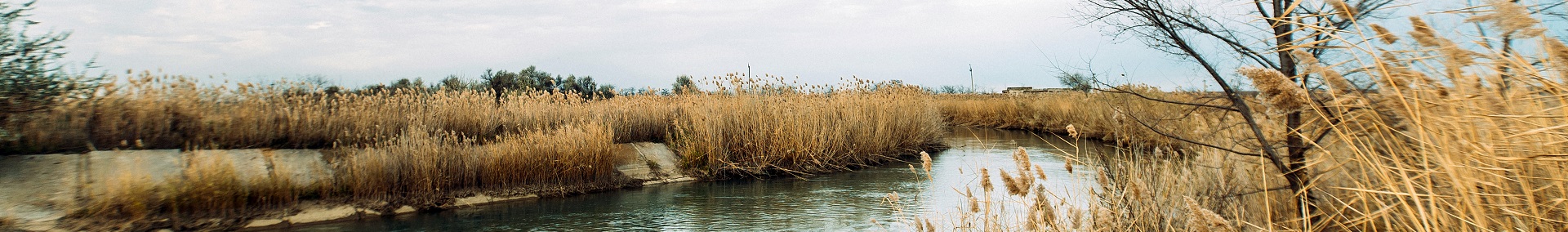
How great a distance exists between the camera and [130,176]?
570cm

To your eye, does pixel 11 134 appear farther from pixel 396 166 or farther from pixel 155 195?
pixel 396 166

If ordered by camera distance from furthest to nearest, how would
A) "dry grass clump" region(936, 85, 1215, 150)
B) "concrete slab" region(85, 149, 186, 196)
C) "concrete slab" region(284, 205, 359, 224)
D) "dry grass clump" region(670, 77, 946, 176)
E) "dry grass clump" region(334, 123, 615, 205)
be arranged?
"dry grass clump" region(936, 85, 1215, 150), "dry grass clump" region(670, 77, 946, 176), "dry grass clump" region(334, 123, 615, 205), "concrete slab" region(284, 205, 359, 224), "concrete slab" region(85, 149, 186, 196)

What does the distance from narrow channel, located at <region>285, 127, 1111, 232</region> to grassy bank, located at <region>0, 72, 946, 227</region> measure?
402 mm

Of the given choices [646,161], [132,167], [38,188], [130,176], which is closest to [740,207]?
[646,161]

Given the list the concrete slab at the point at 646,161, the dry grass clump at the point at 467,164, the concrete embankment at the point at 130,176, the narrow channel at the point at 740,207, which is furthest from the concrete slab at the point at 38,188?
the concrete slab at the point at 646,161

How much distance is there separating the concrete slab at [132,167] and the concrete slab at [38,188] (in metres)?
0.10

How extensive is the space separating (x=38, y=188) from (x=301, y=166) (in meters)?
1.71

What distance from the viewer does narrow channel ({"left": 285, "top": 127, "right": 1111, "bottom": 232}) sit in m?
6.18

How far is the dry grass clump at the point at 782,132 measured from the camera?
31.3 feet

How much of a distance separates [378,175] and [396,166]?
15 cm

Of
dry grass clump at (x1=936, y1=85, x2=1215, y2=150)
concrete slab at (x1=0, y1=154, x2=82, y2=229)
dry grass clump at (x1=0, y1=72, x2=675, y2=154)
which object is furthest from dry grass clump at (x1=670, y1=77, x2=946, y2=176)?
concrete slab at (x1=0, y1=154, x2=82, y2=229)

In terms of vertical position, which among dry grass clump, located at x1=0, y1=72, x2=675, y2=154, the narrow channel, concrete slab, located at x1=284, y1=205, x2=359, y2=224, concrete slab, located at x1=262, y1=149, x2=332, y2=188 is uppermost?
dry grass clump, located at x1=0, y1=72, x2=675, y2=154

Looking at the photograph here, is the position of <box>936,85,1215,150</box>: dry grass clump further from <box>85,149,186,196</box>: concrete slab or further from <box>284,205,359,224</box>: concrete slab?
<box>85,149,186,196</box>: concrete slab

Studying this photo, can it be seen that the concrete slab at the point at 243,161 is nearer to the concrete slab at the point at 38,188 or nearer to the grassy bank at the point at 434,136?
the grassy bank at the point at 434,136
